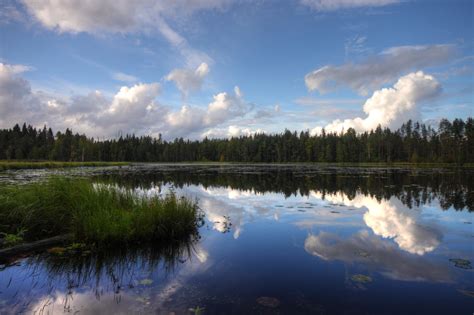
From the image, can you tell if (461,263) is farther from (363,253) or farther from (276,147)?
(276,147)

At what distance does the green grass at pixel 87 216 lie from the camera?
29.2ft

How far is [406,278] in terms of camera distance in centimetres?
682

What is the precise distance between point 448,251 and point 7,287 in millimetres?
12332

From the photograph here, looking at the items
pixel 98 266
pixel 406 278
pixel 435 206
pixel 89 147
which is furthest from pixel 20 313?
pixel 89 147

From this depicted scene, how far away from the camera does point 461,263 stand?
7.80 meters

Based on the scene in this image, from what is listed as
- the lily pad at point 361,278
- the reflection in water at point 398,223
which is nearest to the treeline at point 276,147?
the reflection in water at point 398,223

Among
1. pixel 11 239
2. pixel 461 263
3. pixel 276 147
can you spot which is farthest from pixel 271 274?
pixel 276 147

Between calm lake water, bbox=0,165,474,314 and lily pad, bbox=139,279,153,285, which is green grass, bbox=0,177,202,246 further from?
lily pad, bbox=139,279,153,285

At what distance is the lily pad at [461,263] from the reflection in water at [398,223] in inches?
33.0

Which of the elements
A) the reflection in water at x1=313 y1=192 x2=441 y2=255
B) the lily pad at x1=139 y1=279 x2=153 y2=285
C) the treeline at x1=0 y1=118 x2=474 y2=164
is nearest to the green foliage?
the lily pad at x1=139 y1=279 x2=153 y2=285

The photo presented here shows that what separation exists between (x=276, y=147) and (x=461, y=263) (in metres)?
129

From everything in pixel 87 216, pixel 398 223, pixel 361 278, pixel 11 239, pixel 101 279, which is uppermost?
pixel 87 216

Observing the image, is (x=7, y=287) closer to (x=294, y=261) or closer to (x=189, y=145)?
(x=294, y=261)

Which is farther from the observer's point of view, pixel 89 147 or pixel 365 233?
pixel 89 147
